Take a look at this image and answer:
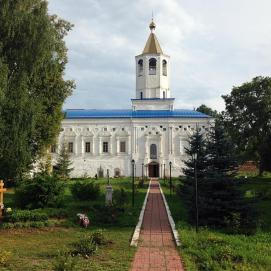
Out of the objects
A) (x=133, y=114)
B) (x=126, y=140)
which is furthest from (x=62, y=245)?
(x=133, y=114)

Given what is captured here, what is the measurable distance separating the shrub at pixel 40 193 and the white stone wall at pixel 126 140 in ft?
107

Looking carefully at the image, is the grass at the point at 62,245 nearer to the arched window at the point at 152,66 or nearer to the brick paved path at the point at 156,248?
the brick paved path at the point at 156,248

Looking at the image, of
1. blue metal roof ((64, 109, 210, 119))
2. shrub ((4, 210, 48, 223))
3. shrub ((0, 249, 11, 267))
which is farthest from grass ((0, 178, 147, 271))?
blue metal roof ((64, 109, 210, 119))

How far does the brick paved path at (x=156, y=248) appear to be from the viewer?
862 cm

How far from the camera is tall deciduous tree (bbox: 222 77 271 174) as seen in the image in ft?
133

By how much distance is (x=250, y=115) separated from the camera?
41.6 meters

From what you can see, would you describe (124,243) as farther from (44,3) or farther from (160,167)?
(160,167)

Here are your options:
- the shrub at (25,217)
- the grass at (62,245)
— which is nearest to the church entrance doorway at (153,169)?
the grass at (62,245)

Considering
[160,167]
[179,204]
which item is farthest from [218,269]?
[160,167]

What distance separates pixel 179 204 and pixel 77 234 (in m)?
8.75

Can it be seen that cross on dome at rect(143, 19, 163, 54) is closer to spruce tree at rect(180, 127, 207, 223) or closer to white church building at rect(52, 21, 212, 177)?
white church building at rect(52, 21, 212, 177)

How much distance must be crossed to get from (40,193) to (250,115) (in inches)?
1138

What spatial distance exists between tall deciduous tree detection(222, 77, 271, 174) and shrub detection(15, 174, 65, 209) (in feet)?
86.4

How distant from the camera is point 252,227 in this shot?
528 inches
